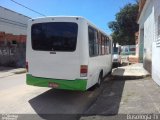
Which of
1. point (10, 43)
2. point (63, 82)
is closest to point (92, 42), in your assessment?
point (63, 82)

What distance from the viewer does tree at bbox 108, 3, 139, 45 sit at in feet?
197

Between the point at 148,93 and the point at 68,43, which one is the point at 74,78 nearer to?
the point at 68,43

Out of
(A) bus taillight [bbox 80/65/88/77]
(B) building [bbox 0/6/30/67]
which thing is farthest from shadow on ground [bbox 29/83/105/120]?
(B) building [bbox 0/6/30/67]

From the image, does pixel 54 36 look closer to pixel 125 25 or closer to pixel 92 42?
pixel 92 42

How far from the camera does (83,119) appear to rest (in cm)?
727

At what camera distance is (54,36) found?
9469 millimetres

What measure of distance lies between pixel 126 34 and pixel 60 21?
52458 mm

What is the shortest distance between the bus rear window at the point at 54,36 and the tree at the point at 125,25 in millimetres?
51174

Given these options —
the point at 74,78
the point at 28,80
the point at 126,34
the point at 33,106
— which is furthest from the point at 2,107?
the point at 126,34

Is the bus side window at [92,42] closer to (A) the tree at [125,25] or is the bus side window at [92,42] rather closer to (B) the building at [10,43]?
(B) the building at [10,43]

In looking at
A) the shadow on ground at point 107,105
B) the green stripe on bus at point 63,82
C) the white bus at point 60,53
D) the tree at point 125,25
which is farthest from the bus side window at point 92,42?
the tree at point 125,25

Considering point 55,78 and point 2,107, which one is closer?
point 2,107

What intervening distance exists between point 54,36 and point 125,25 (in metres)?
53.0

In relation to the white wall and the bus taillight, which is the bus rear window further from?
the white wall
